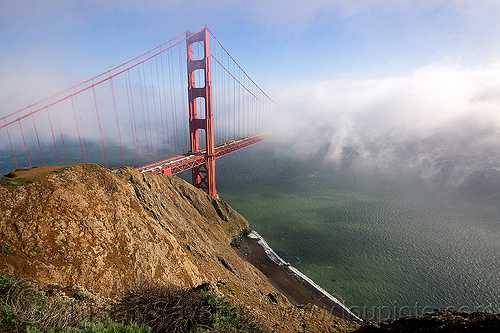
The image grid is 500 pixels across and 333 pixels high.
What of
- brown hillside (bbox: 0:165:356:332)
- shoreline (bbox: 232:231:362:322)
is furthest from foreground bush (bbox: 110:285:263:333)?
shoreline (bbox: 232:231:362:322)

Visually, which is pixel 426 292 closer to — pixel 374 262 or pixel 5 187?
pixel 374 262

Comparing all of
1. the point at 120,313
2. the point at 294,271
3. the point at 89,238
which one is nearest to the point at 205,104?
the point at 294,271

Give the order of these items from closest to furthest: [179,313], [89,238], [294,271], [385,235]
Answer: [179,313]
[89,238]
[294,271]
[385,235]

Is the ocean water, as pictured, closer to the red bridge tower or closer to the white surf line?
the white surf line

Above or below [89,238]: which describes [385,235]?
below

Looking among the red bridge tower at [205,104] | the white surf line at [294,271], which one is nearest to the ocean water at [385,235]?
the white surf line at [294,271]

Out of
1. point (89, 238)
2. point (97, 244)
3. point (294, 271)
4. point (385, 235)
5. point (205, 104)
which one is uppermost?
point (205, 104)

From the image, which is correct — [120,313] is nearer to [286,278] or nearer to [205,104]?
[286,278]
